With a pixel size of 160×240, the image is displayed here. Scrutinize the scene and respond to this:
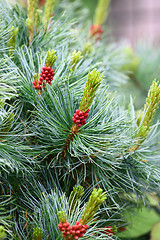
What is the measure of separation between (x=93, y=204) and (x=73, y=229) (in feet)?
0.10

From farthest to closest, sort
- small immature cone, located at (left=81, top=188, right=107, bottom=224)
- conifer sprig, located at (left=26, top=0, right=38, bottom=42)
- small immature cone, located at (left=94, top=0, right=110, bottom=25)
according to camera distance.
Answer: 1. small immature cone, located at (left=94, top=0, right=110, bottom=25)
2. conifer sprig, located at (left=26, top=0, right=38, bottom=42)
3. small immature cone, located at (left=81, top=188, right=107, bottom=224)

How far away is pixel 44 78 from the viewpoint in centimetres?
32

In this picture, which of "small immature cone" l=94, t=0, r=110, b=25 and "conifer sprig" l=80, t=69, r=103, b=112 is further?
"small immature cone" l=94, t=0, r=110, b=25

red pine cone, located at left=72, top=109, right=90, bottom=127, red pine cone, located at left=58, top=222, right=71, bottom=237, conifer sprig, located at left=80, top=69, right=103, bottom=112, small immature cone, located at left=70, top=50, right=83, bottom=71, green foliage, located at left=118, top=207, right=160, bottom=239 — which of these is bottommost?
green foliage, located at left=118, top=207, right=160, bottom=239

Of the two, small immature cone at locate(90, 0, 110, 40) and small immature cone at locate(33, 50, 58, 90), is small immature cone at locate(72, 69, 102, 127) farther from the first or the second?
small immature cone at locate(90, 0, 110, 40)

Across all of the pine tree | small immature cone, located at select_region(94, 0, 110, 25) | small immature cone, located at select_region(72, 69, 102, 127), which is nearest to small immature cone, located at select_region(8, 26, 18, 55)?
the pine tree

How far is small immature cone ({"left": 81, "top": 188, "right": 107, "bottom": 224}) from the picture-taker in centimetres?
25

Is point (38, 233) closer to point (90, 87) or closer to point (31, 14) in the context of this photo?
point (90, 87)

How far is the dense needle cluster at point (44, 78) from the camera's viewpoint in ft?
1.02

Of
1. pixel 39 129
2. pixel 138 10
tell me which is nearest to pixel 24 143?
pixel 39 129

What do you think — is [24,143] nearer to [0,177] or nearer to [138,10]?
[0,177]

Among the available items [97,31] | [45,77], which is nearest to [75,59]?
[45,77]

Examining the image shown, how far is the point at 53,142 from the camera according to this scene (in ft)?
1.05

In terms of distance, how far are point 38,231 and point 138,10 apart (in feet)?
7.68
